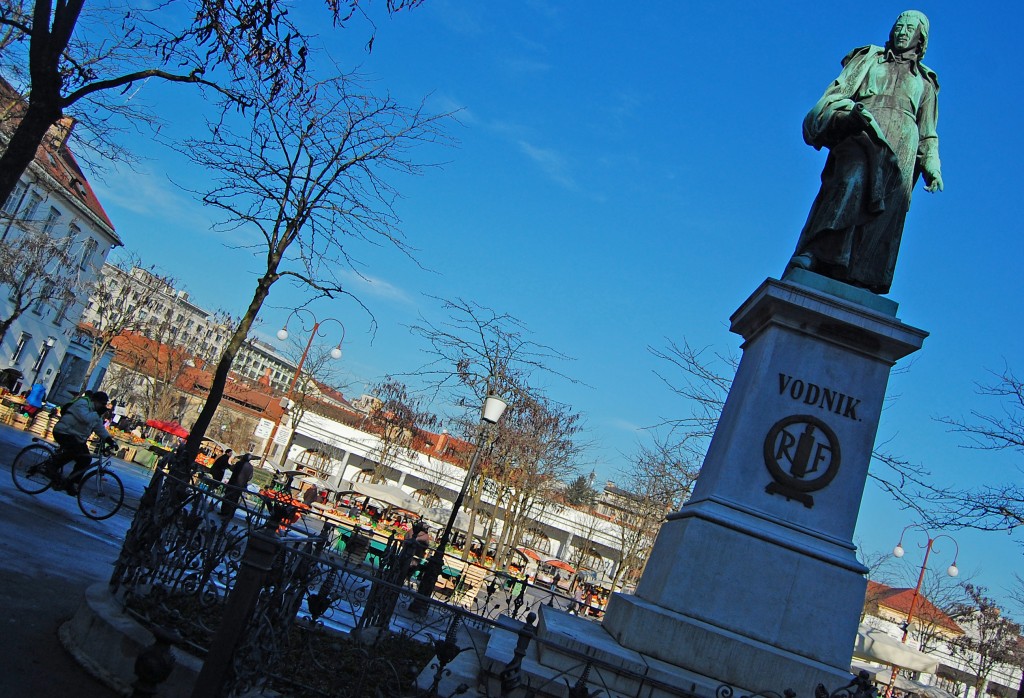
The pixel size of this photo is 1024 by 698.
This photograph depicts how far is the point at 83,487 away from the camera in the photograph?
12.5 m

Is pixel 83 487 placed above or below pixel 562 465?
below

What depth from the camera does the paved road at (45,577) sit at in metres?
5.20

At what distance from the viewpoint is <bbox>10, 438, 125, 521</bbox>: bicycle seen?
12320 millimetres

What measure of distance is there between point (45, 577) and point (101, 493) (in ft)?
18.0

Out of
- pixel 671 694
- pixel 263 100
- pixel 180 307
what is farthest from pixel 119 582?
pixel 180 307

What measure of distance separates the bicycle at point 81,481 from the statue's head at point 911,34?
37.0 feet

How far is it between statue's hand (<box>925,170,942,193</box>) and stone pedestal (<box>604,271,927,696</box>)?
141cm

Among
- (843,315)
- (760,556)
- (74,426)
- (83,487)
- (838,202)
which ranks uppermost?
Result: (838,202)

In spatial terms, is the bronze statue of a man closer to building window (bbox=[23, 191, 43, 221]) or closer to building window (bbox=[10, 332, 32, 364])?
building window (bbox=[23, 191, 43, 221])

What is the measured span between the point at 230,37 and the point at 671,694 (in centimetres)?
790

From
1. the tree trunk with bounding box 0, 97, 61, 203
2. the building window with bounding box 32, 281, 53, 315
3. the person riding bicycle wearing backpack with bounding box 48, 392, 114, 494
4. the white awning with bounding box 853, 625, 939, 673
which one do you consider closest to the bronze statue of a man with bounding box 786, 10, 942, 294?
the tree trunk with bounding box 0, 97, 61, 203

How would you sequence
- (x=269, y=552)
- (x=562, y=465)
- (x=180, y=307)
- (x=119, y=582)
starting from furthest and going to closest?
(x=180, y=307), (x=562, y=465), (x=119, y=582), (x=269, y=552)

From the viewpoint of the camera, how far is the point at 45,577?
7402mm

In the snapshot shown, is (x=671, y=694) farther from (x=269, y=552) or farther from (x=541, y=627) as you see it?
(x=269, y=552)
